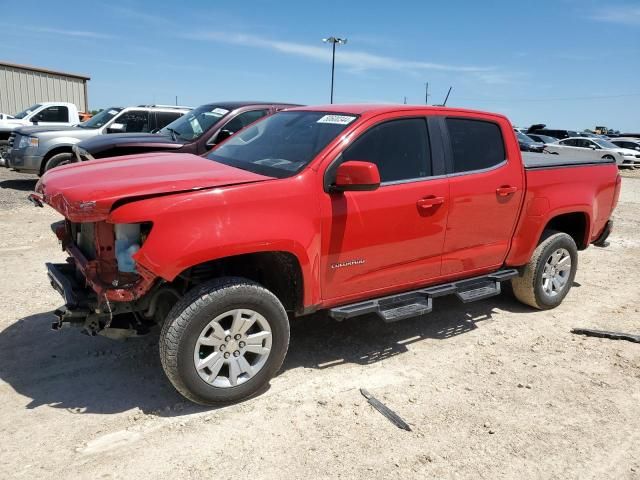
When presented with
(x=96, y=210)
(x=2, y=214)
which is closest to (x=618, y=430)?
(x=96, y=210)

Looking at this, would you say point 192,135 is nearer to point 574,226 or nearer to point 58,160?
point 58,160

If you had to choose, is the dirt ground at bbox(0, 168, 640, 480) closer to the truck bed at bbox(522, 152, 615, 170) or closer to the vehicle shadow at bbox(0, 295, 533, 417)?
the vehicle shadow at bbox(0, 295, 533, 417)

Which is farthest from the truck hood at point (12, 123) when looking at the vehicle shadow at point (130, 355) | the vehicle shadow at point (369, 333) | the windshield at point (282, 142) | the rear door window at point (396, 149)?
the rear door window at point (396, 149)

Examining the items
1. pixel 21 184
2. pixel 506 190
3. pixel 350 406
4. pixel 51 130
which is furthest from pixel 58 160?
pixel 350 406

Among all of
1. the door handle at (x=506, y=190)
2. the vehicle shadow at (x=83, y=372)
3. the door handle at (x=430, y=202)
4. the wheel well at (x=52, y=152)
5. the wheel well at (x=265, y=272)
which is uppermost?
the door handle at (x=506, y=190)

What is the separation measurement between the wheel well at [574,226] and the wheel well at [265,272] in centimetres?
302

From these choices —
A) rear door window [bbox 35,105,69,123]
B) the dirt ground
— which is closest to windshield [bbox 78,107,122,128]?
rear door window [bbox 35,105,69,123]

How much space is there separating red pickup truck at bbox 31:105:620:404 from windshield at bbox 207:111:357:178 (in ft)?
0.05

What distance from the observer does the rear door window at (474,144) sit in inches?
168

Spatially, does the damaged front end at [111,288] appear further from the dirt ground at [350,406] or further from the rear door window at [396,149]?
the rear door window at [396,149]

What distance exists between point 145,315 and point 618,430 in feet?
9.95

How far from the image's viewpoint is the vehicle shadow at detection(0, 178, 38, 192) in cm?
1109

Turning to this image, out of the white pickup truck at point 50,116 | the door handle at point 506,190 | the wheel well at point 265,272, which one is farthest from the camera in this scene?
the white pickup truck at point 50,116

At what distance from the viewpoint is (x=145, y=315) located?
11.1 feet
